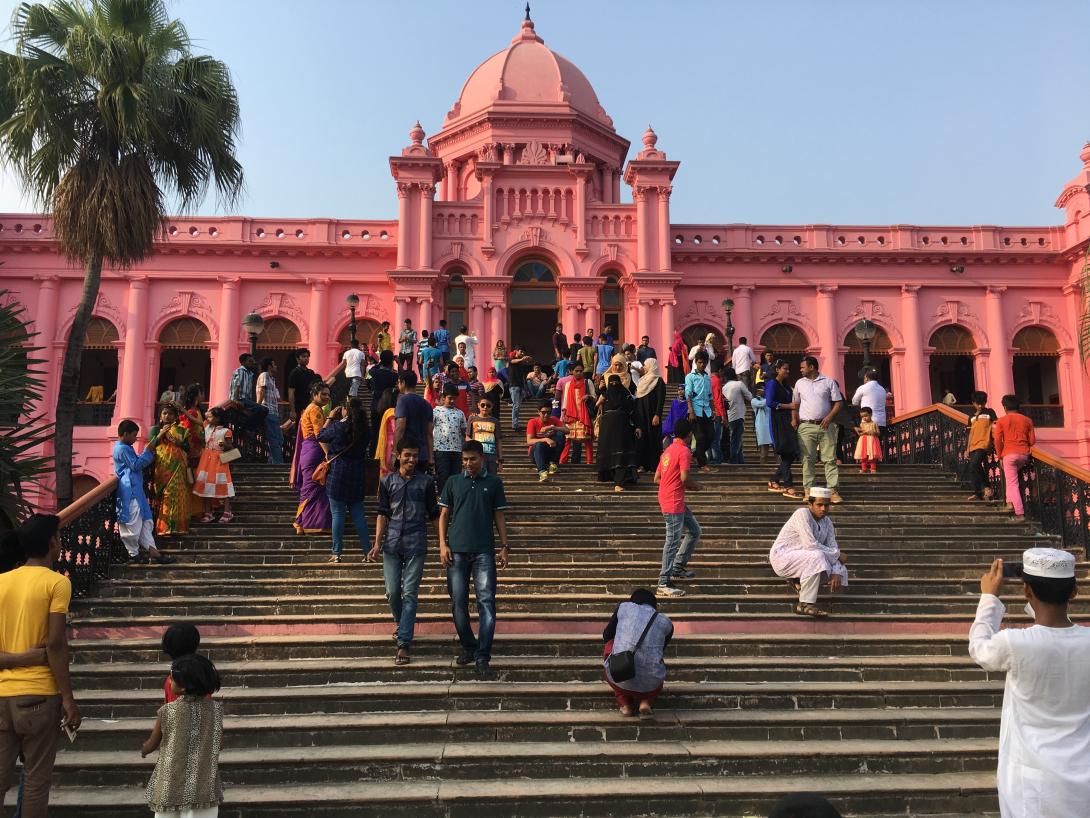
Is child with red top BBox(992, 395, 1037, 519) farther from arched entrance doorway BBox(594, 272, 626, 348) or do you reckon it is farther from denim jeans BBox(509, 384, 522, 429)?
arched entrance doorway BBox(594, 272, 626, 348)

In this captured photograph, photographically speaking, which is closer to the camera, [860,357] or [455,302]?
[455,302]

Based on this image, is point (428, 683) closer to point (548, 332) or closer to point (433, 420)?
point (433, 420)

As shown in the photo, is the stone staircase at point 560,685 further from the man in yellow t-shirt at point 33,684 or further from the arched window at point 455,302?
the arched window at point 455,302

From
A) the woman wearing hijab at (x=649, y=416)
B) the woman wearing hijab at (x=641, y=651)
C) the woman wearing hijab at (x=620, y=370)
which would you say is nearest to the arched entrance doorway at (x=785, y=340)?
the woman wearing hijab at (x=620, y=370)

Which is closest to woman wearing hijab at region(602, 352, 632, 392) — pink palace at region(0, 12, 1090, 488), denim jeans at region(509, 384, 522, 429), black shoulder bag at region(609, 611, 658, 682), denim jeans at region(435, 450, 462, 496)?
denim jeans at region(509, 384, 522, 429)

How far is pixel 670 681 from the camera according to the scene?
276 inches

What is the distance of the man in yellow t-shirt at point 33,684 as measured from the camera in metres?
4.59

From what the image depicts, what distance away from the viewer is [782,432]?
12.3 m

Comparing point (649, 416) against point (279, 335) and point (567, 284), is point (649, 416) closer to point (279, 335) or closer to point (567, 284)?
point (567, 284)

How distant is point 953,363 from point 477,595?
27.4m

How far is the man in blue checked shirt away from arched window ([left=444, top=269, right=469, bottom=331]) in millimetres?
13712

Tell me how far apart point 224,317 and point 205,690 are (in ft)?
77.1

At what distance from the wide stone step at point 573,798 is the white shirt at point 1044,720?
6.73 ft

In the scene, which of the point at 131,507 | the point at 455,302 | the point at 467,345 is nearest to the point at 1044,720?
the point at 131,507
